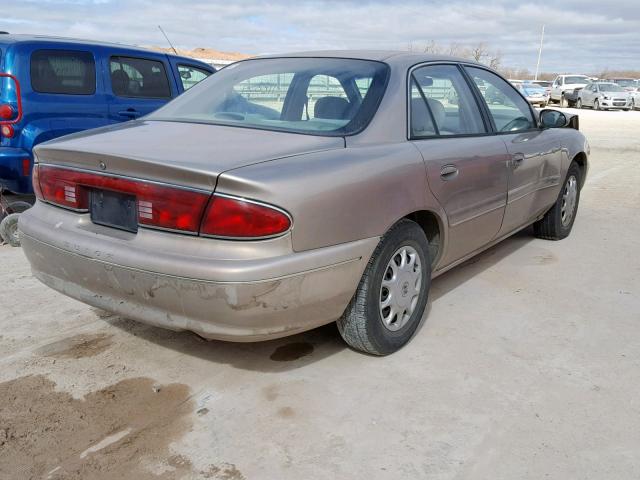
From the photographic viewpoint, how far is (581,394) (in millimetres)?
2902

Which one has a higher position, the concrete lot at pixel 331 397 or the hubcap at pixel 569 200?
the hubcap at pixel 569 200

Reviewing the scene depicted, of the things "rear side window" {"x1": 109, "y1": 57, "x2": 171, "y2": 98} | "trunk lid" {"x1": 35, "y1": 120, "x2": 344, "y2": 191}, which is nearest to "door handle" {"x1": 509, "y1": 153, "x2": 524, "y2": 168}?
"trunk lid" {"x1": 35, "y1": 120, "x2": 344, "y2": 191}

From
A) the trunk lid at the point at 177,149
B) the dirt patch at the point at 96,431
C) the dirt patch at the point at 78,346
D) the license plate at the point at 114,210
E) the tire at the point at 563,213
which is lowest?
the dirt patch at the point at 78,346

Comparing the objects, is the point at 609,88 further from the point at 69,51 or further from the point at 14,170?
the point at 14,170

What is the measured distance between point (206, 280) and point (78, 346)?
4.21ft

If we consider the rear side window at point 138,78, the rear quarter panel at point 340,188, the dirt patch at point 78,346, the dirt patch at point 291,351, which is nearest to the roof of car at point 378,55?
the rear quarter panel at point 340,188

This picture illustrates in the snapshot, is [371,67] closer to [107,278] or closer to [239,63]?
[239,63]

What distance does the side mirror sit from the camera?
4859 mm

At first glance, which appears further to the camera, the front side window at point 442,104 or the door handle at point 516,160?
the door handle at point 516,160

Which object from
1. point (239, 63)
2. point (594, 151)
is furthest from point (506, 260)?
point (594, 151)

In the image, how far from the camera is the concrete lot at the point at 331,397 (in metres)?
2.38

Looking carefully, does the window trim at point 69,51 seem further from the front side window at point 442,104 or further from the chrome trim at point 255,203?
the chrome trim at point 255,203

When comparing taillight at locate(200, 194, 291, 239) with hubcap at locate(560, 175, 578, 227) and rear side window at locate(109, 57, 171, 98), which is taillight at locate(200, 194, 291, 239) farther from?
rear side window at locate(109, 57, 171, 98)

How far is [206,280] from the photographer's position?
96.3 inches
